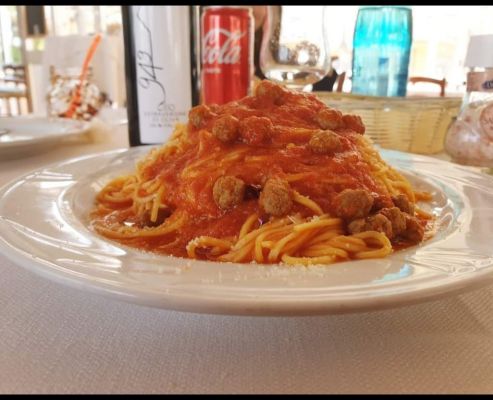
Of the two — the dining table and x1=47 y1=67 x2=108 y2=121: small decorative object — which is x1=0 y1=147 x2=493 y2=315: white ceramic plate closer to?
the dining table

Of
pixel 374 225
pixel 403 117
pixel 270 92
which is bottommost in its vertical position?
pixel 374 225

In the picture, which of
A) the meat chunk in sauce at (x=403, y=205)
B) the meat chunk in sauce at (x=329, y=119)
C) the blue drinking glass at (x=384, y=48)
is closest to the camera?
the meat chunk in sauce at (x=403, y=205)

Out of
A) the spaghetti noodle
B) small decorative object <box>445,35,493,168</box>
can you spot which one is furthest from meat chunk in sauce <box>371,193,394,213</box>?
small decorative object <box>445,35,493,168</box>

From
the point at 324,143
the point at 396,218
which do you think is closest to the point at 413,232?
the point at 396,218

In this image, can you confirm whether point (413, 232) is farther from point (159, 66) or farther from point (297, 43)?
point (297, 43)

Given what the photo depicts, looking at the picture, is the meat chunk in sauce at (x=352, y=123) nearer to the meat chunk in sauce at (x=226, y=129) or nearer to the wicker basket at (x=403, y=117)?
the meat chunk in sauce at (x=226, y=129)

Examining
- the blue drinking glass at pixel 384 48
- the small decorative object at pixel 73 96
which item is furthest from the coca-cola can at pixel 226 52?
the small decorative object at pixel 73 96
